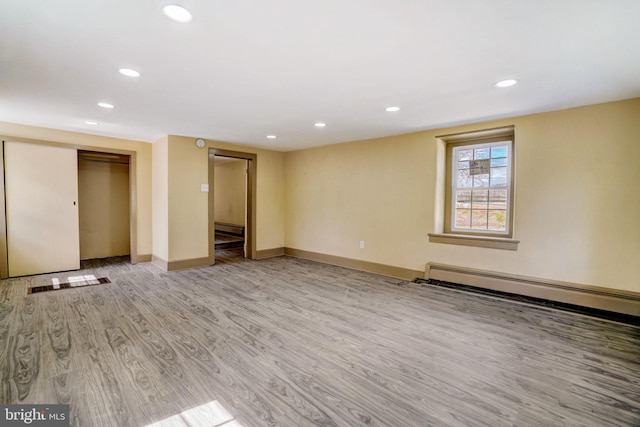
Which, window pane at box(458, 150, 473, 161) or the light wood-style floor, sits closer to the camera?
the light wood-style floor

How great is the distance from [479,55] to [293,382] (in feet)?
8.94

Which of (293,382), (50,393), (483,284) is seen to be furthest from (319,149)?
(50,393)

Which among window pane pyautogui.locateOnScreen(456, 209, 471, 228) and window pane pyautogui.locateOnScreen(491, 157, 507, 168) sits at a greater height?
window pane pyautogui.locateOnScreen(491, 157, 507, 168)

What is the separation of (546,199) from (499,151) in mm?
908

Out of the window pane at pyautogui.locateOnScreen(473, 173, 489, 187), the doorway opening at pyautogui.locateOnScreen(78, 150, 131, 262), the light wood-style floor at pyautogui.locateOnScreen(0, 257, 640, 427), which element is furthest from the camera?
the doorway opening at pyautogui.locateOnScreen(78, 150, 131, 262)

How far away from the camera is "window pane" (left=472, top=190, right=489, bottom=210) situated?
4137mm

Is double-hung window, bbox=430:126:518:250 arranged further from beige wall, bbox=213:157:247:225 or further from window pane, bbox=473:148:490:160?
beige wall, bbox=213:157:247:225

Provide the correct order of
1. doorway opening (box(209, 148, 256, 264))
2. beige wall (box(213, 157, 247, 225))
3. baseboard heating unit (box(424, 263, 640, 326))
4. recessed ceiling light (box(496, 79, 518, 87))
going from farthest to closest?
beige wall (box(213, 157, 247, 225))
doorway opening (box(209, 148, 256, 264))
baseboard heating unit (box(424, 263, 640, 326))
recessed ceiling light (box(496, 79, 518, 87))

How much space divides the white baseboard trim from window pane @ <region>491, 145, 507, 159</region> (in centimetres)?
161

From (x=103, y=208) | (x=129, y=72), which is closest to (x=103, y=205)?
(x=103, y=208)

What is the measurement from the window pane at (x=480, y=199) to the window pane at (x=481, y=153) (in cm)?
49

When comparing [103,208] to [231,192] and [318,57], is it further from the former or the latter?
[318,57]

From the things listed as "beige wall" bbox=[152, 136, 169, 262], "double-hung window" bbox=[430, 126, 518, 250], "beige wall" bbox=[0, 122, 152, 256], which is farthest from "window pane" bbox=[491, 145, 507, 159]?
"beige wall" bbox=[0, 122, 152, 256]

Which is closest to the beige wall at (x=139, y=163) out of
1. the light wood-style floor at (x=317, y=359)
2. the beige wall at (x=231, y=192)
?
the light wood-style floor at (x=317, y=359)
